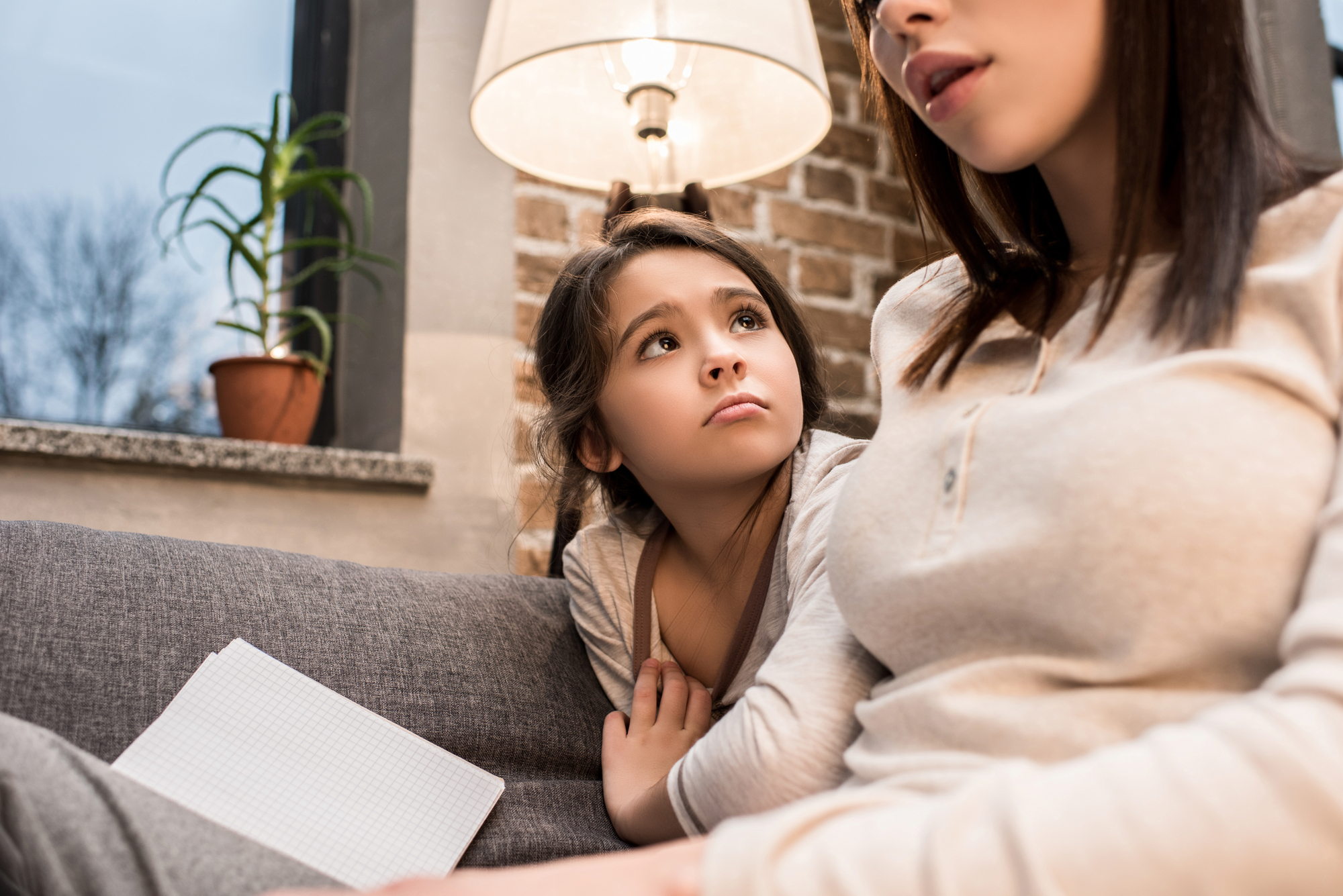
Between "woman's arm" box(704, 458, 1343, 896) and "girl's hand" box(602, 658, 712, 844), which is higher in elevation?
"woman's arm" box(704, 458, 1343, 896)

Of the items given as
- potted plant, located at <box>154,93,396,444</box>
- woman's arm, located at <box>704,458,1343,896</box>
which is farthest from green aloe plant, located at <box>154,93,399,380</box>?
woman's arm, located at <box>704,458,1343,896</box>

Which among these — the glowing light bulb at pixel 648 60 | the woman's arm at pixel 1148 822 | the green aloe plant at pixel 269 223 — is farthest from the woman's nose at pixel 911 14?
the green aloe plant at pixel 269 223

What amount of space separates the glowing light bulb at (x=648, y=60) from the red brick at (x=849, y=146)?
82 centimetres

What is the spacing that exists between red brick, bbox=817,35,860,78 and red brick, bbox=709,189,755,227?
1.32 ft

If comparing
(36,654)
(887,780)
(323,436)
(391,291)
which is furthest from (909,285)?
(323,436)

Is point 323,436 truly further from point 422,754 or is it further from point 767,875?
point 767,875

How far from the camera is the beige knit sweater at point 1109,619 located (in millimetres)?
395

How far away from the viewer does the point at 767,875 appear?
423mm

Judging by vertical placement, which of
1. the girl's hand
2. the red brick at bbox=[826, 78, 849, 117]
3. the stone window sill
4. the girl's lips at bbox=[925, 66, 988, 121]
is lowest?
the girl's hand

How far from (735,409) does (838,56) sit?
4.69ft

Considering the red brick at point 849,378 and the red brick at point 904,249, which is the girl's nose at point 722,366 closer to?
the red brick at point 849,378

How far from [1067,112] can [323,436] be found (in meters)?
1.56

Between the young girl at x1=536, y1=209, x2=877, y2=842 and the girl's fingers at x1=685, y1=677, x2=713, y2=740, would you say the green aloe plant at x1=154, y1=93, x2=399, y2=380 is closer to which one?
the young girl at x1=536, y1=209, x2=877, y2=842

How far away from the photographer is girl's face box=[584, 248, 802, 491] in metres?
1.01
